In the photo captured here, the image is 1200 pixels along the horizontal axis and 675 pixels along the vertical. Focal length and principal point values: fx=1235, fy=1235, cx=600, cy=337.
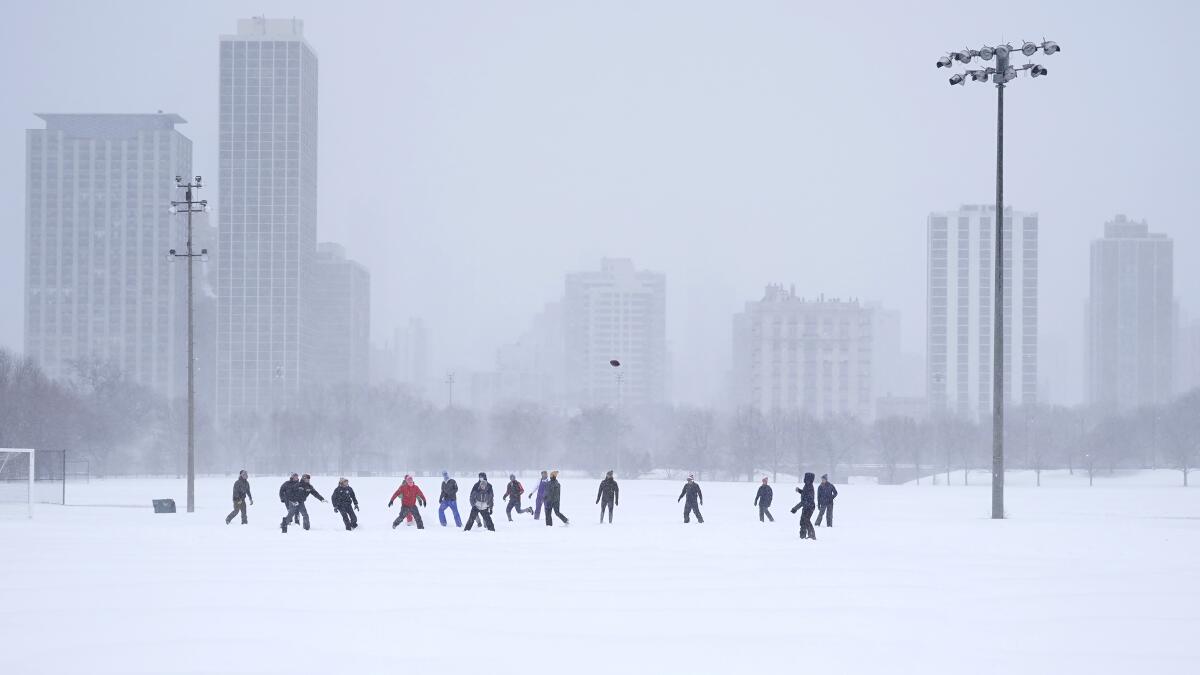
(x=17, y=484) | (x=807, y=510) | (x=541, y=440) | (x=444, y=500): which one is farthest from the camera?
(x=541, y=440)

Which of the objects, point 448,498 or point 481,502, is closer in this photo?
point 481,502

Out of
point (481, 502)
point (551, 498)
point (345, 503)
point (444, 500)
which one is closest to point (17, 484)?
point (345, 503)

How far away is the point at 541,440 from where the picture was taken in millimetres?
129000

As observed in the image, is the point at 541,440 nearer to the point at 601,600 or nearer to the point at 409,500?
the point at 409,500

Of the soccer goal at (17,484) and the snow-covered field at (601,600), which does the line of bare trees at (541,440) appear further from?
the snow-covered field at (601,600)

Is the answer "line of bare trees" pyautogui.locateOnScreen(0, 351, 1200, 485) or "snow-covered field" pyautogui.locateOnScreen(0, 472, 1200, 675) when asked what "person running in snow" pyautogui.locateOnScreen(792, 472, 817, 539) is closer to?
"snow-covered field" pyautogui.locateOnScreen(0, 472, 1200, 675)

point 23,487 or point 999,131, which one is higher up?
point 999,131

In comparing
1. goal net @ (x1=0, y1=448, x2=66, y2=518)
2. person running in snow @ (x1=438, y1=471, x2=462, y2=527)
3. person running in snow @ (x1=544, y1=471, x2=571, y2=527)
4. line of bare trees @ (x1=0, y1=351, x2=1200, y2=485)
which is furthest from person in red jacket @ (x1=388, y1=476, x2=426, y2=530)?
line of bare trees @ (x1=0, y1=351, x2=1200, y2=485)

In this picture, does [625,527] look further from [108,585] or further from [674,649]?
[674,649]

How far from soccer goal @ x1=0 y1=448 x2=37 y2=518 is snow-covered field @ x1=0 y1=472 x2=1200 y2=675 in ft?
12.8

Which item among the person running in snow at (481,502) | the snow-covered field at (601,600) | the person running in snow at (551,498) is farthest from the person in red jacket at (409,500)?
the person running in snow at (551,498)

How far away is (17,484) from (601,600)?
38.2 meters

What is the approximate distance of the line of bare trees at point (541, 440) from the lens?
108 metres

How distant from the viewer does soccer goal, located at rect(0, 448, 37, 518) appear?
3388 centimetres
